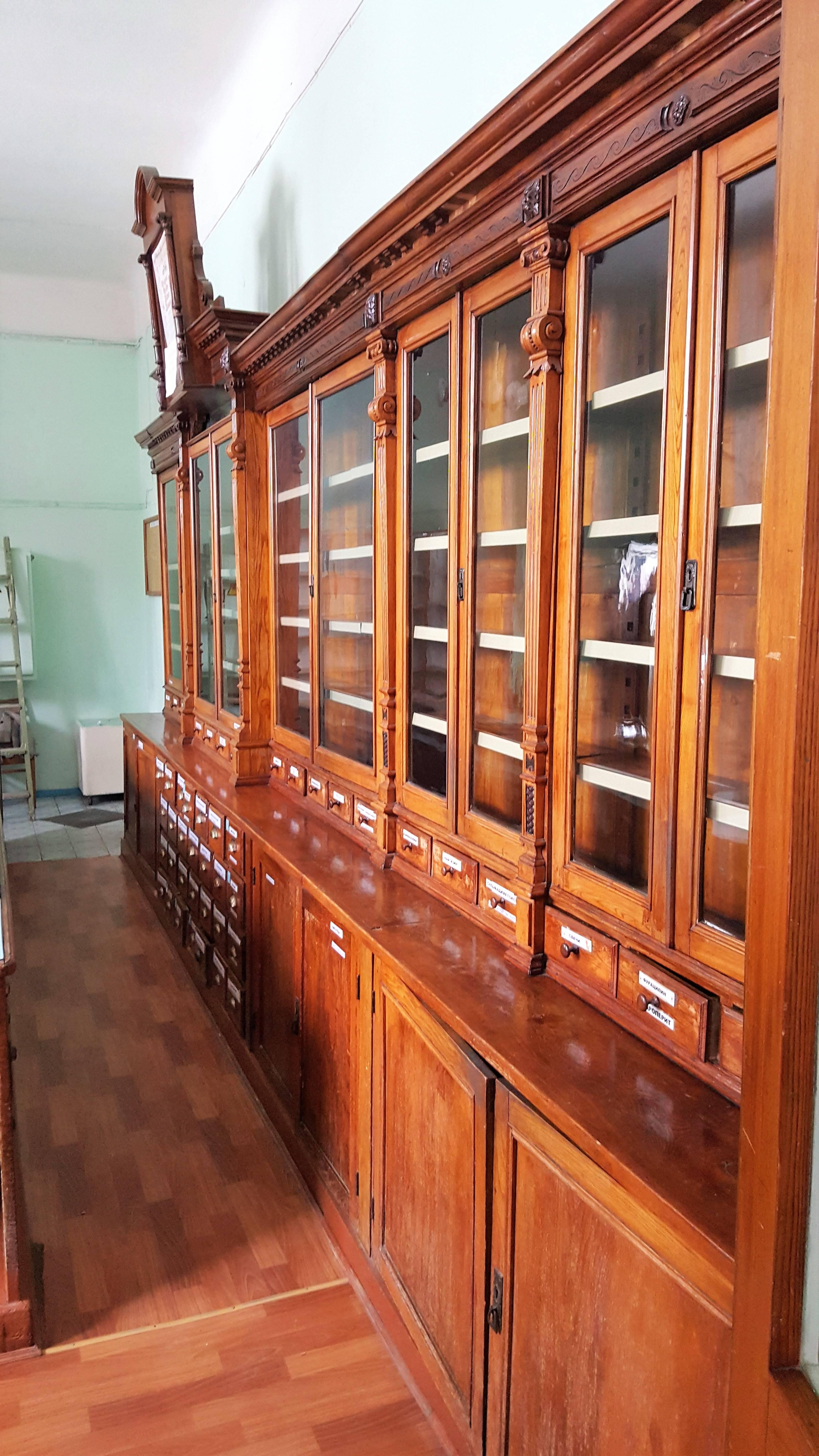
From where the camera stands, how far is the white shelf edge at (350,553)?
2.94m

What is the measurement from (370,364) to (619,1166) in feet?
7.04

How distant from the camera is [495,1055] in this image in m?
1.67

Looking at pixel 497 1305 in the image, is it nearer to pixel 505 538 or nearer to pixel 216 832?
pixel 505 538

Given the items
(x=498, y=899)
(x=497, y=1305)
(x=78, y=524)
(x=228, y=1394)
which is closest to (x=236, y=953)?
(x=228, y=1394)

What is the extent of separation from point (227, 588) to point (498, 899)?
2.58 m

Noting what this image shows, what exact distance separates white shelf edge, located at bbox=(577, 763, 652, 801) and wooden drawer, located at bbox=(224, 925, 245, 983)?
1926 millimetres

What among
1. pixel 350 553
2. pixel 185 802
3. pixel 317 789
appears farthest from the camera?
pixel 185 802

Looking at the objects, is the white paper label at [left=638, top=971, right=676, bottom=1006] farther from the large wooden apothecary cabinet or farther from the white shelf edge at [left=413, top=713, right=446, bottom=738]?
the white shelf edge at [left=413, top=713, right=446, bottom=738]

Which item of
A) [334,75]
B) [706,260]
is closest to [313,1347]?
[706,260]

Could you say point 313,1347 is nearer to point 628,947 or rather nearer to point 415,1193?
point 415,1193

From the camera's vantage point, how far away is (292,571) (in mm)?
3721

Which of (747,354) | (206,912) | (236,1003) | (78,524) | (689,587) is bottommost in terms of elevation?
(236,1003)

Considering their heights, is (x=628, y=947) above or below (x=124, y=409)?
below

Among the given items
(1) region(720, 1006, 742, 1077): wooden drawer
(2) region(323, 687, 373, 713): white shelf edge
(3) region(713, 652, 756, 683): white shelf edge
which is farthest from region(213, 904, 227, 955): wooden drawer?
(3) region(713, 652, 756, 683): white shelf edge
